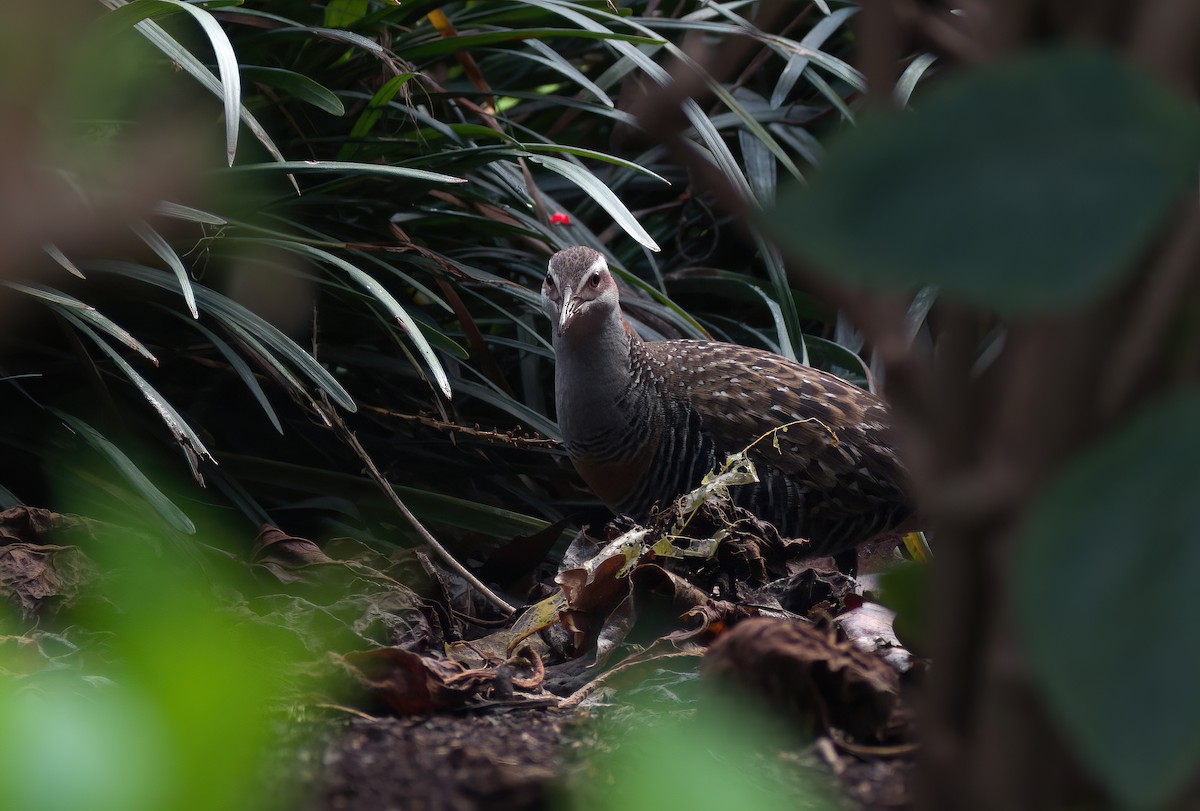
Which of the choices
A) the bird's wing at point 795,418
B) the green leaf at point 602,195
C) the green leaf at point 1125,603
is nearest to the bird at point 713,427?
the bird's wing at point 795,418

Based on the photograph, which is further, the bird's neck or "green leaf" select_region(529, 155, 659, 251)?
the bird's neck

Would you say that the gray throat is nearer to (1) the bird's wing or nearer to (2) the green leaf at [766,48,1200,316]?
(1) the bird's wing

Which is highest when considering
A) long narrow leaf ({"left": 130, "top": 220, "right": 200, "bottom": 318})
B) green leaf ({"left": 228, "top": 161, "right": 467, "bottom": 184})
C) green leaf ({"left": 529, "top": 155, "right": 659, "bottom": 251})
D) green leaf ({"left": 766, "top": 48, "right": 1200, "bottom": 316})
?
green leaf ({"left": 766, "top": 48, "right": 1200, "bottom": 316})

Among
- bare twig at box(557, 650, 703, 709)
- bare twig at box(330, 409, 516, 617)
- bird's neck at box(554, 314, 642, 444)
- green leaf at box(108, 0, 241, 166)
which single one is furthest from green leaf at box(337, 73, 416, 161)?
bare twig at box(557, 650, 703, 709)

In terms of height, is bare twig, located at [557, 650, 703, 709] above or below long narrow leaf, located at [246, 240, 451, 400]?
below

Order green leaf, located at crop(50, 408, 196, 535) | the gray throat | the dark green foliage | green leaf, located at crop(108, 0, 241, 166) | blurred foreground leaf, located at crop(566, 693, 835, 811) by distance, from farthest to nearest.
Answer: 1. the gray throat
2. the dark green foliage
3. green leaf, located at crop(108, 0, 241, 166)
4. green leaf, located at crop(50, 408, 196, 535)
5. blurred foreground leaf, located at crop(566, 693, 835, 811)

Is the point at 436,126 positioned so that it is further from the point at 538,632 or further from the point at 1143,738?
the point at 1143,738

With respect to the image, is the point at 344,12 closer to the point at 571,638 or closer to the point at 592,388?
the point at 592,388

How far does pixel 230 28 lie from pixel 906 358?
3144mm

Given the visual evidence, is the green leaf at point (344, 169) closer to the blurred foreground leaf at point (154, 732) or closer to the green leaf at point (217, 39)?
the green leaf at point (217, 39)

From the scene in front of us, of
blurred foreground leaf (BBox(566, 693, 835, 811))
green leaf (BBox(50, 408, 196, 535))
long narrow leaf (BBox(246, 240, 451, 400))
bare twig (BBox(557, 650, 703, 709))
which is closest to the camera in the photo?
blurred foreground leaf (BBox(566, 693, 835, 811))

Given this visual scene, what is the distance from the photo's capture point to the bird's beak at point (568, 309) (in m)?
3.21

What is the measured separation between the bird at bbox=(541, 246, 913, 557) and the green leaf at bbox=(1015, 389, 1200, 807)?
8.28ft

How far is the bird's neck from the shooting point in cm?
333
